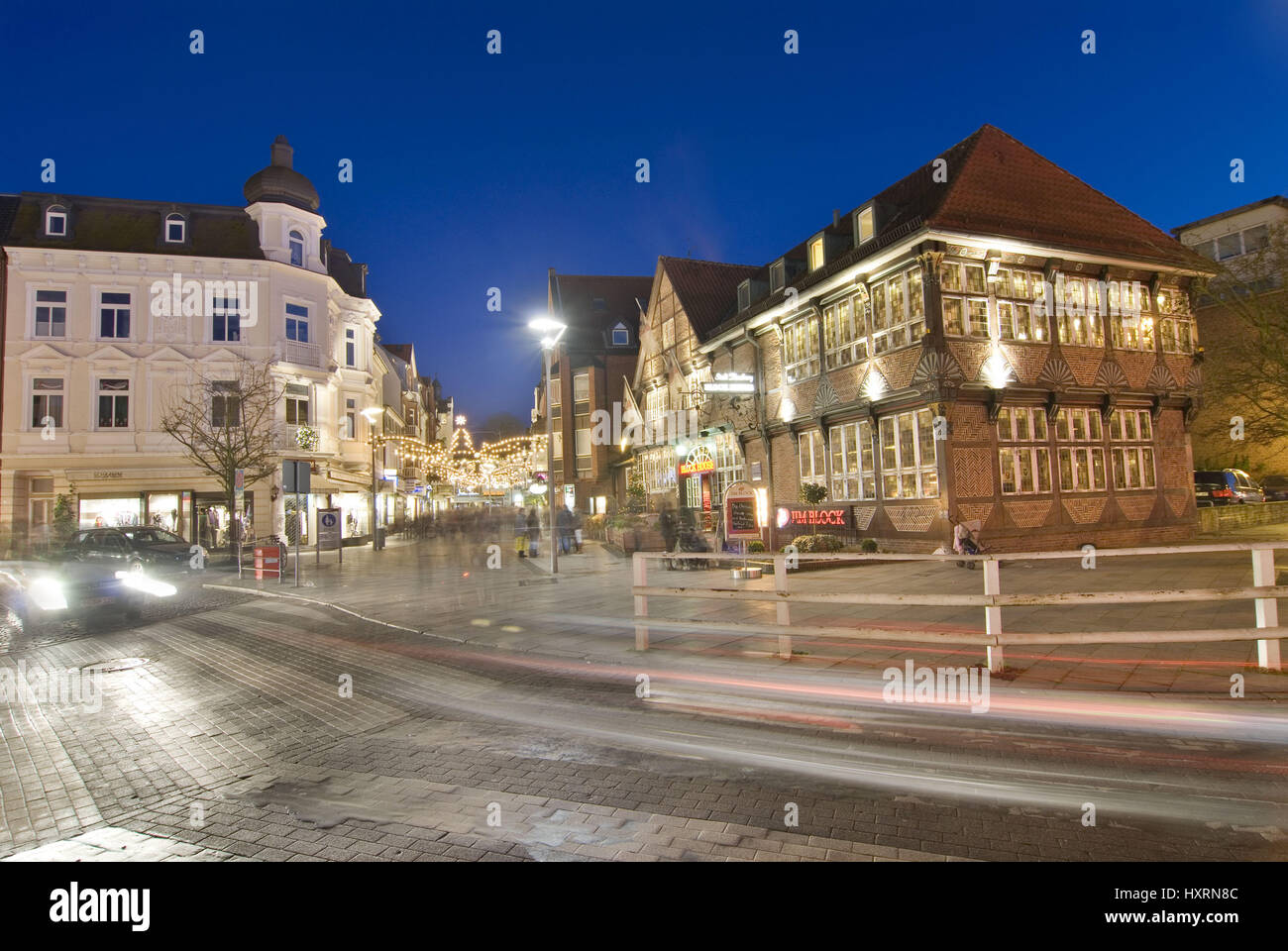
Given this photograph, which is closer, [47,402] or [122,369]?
[47,402]

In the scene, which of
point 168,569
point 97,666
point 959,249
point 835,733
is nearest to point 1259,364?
point 959,249

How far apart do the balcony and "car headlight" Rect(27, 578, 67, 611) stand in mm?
16680

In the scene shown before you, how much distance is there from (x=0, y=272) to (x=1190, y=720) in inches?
1672

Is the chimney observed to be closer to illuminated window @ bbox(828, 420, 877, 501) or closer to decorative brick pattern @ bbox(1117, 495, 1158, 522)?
illuminated window @ bbox(828, 420, 877, 501)

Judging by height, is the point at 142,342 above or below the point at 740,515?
above

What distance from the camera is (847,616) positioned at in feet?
33.1

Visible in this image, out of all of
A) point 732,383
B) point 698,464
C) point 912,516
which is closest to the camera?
point 912,516

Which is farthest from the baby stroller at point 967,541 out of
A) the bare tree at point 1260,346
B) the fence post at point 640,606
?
the fence post at point 640,606

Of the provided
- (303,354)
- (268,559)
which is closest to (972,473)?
(268,559)

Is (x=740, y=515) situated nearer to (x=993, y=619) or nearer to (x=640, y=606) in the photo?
(x=640, y=606)

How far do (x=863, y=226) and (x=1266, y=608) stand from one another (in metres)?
17.7

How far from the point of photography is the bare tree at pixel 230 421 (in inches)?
1044

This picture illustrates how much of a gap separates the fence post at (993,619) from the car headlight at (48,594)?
58.4 feet
